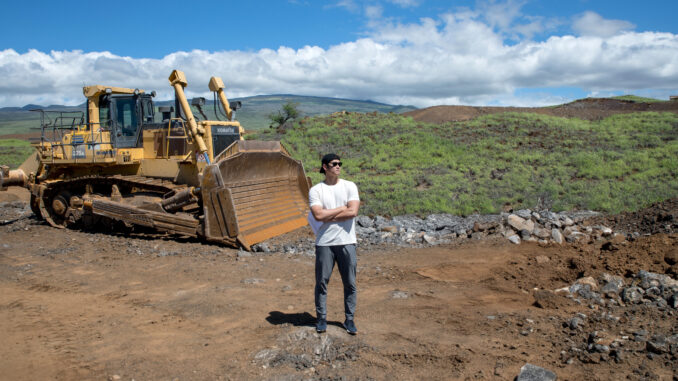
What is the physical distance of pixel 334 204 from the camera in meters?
4.52

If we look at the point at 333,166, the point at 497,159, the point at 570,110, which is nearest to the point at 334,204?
the point at 333,166

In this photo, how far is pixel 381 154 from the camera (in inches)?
802

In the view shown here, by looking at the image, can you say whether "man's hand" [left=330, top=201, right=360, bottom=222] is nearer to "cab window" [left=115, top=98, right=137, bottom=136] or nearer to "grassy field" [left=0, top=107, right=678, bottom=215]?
"cab window" [left=115, top=98, right=137, bottom=136]

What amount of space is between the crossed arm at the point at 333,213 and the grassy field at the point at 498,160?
8207 millimetres

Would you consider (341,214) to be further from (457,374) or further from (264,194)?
(264,194)

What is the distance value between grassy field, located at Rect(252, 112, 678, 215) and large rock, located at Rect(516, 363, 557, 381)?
28.2ft

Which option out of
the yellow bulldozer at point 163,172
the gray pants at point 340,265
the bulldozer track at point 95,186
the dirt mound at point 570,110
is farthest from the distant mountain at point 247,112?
the dirt mound at point 570,110

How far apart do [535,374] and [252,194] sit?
6.49m

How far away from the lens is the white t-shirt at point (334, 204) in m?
4.48

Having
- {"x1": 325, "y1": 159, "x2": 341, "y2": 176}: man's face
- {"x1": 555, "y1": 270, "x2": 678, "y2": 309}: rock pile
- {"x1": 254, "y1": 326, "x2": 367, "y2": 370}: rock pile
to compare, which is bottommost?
{"x1": 254, "y1": 326, "x2": 367, "y2": 370}: rock pile

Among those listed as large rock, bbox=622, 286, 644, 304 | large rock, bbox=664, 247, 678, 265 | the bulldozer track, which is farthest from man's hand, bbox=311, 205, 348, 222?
the bulldozer track

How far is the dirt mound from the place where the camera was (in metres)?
26.7

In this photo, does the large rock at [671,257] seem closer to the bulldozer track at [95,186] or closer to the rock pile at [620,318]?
the rock pile at [620,318]

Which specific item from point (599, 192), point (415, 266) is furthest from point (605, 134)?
point (415, 266)
